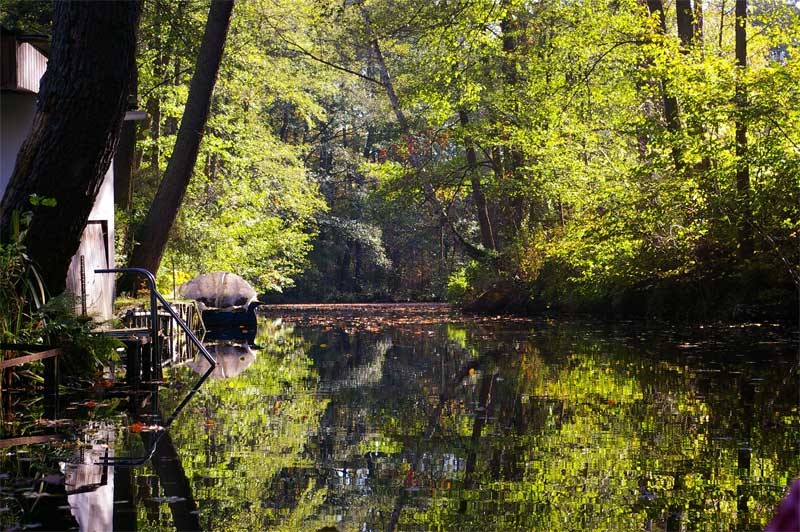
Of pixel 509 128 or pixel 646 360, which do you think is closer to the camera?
pixel 646 360

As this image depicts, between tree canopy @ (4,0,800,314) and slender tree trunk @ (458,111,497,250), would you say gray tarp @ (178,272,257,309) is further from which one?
slender tree trunk @ (458,111,497,250)

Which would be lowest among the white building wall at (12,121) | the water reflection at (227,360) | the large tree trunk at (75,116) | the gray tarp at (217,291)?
the water reflection at (227,360)

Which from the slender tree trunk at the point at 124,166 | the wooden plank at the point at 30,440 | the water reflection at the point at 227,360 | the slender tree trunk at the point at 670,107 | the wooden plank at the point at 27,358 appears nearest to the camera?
the wooden plank at the point at 30,440

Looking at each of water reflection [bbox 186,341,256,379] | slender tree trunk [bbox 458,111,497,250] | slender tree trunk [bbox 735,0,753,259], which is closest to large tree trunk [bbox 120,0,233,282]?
water reflection [bbox 186,341,256,379]

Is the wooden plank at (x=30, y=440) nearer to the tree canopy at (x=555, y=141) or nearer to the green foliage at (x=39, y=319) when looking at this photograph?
the green foliage at (x=39, y=319)

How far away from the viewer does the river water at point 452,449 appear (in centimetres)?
510

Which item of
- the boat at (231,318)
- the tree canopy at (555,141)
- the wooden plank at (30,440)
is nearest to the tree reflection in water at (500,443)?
the wooden plank at (30,440)

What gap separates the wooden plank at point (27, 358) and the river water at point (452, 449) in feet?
2.31

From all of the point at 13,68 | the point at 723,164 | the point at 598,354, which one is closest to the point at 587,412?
the point at 598,354

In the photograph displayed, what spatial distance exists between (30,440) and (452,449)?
2920mm

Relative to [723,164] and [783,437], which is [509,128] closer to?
A: [723,164]

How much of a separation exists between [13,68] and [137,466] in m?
10.2

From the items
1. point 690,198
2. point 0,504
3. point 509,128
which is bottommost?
point 0,504

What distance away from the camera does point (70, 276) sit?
15.5m
